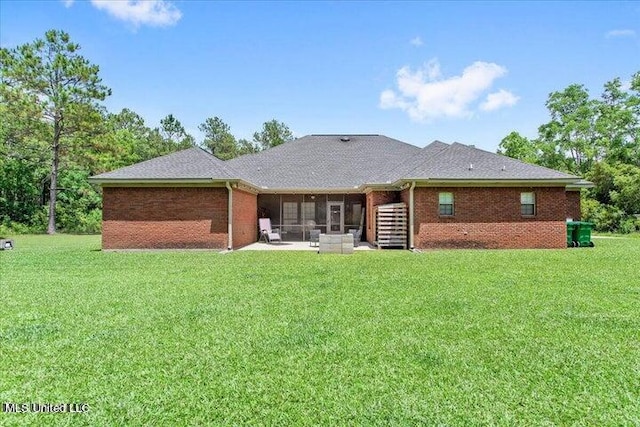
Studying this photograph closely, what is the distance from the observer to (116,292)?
763cm

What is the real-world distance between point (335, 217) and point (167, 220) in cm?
950

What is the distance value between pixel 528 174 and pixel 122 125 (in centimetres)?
5023

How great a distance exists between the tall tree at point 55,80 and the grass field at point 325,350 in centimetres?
2436

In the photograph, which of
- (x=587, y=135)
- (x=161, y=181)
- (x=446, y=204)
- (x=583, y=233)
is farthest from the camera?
(x=587, y=135)

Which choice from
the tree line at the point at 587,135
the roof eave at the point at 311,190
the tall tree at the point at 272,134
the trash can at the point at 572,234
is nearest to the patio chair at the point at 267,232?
the roof eave at the point at 311,190

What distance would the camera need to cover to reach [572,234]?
56.1 ft

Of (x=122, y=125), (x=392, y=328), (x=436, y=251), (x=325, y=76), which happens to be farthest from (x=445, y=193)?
(x=122, y=125)

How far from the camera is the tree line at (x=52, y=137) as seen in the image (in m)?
27.6

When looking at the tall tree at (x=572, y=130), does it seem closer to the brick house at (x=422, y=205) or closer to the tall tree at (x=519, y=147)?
the tall tree at (x=519, y=147)

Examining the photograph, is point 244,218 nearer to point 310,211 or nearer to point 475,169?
point 310,211

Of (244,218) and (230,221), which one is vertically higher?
(244,218)

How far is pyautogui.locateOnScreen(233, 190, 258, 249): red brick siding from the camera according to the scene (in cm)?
1648

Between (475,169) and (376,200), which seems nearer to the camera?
(475,169)

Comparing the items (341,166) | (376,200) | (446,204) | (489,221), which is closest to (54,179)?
(341,166)
